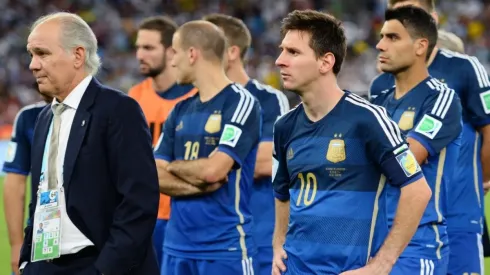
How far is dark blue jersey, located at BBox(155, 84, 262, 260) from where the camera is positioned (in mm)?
5789

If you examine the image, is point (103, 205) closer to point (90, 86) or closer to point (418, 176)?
point (90, 86)

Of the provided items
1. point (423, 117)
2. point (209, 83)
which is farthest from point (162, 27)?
point (423, 117)

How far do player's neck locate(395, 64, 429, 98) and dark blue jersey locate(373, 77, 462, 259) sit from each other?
0.09ft

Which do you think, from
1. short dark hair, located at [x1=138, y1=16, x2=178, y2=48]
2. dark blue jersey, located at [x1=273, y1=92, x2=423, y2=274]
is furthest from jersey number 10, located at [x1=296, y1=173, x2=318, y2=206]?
short dark hair, located at [x1=138, y1=16, x2=178, y2=48]

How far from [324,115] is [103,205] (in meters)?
0.99

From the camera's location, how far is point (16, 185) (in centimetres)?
595

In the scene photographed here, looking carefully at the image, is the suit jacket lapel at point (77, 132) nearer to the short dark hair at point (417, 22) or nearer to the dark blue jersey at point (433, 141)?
the dark blue jersey at point (433, 141)

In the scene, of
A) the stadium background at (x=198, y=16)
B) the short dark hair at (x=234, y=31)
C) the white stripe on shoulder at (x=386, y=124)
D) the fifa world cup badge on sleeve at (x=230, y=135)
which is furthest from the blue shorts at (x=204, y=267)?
the stadium background at (x=198, y=16)

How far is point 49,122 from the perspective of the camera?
4.17 meters

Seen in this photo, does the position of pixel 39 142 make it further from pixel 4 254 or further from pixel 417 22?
pixel 4 254

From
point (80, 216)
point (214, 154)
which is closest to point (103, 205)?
point (80, 216)

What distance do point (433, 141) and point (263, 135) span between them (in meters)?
1.76

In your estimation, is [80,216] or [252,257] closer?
[80,216]

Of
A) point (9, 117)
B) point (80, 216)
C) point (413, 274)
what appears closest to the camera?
point (80, 216)
